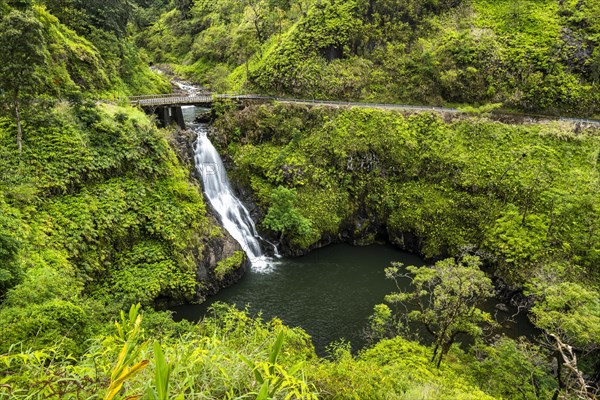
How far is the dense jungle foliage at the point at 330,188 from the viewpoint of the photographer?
10.9 metres

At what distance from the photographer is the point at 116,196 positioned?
66.8ft

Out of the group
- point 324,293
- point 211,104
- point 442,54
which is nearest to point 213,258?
point 324,293

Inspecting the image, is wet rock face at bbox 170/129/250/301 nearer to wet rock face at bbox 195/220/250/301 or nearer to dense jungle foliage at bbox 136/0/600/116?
wet rock face at bbox 195/220/250/301

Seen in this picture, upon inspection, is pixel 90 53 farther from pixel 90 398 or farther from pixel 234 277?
pixel 90 398

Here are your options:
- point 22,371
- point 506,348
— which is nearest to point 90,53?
point 22,371

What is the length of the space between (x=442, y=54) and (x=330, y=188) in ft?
60.7

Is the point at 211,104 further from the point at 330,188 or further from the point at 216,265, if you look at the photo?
the point at 216,265

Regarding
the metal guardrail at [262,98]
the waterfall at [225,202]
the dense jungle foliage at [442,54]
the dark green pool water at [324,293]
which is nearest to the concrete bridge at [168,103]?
the metal guardrail at [262,98]

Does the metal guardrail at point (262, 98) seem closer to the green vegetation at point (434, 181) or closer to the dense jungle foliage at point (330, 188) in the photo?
the dense jungle foliage at point (330, 188)

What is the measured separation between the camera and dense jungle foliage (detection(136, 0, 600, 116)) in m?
32.6

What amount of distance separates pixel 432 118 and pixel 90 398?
33206mm

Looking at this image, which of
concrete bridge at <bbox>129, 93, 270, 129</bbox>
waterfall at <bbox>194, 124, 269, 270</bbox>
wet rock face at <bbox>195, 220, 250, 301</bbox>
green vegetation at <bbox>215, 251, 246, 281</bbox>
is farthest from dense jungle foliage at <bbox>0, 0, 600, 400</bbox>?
concrete bridge at <bbox>129, 93, 270, 129</bbox>

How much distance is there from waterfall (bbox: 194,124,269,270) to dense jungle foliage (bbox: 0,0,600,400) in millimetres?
1467

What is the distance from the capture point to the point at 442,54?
35.3 meters
